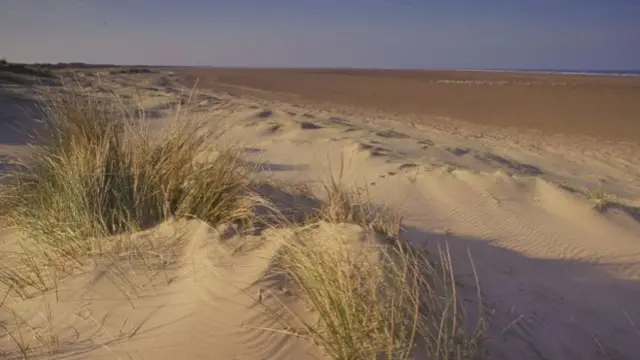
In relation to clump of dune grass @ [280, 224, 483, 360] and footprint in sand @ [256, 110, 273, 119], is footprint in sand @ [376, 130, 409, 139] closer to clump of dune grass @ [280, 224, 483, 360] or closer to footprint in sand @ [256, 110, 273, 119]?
footprint in sand @ [256, 110, 273, 119]

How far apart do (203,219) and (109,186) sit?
2.08ft

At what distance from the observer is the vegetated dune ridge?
8.33 feet

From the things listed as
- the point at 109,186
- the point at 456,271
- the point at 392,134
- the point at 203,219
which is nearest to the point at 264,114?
the point at 392,134

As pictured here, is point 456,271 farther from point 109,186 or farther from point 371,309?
point 109,186

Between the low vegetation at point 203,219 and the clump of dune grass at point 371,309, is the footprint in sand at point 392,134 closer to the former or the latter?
the low vegetation at point 203,219

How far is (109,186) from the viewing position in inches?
145

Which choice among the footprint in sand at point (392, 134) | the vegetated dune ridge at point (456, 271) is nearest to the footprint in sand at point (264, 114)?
the footprint in sand at point (392, 134)

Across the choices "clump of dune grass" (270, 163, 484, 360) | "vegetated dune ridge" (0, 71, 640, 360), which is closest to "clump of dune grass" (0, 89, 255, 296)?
"vegetated dune ridge" (0, 71, 640, 360)

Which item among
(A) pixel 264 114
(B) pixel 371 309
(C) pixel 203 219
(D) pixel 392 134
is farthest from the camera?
(A) pixel 264 114

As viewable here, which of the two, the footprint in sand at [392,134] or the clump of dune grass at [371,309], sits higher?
the clump of dune grass at [371,309]

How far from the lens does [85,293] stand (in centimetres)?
290

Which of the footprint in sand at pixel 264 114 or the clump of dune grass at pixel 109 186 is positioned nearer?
the clump of dune grass at pixel 109 186

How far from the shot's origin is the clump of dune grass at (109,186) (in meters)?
3.47

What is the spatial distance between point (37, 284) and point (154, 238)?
63 cm
